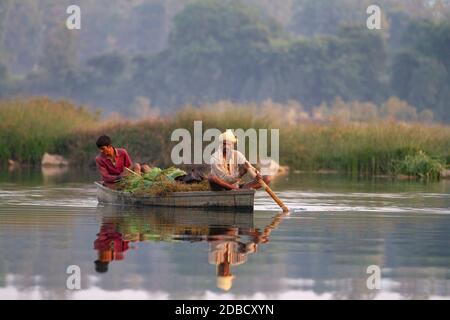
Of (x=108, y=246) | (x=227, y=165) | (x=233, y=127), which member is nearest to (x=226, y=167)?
(x=227, y=165)

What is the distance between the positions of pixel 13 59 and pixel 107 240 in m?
81.3

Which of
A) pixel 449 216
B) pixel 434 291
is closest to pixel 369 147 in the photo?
pixel 449 216

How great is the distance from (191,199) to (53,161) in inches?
836

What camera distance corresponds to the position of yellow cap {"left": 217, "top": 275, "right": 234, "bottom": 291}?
11.3m

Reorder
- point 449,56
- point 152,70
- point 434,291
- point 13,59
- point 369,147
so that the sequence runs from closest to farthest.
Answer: point 434,291 < point 369,147 < point 449,56 < point 152,70 < point 13,59

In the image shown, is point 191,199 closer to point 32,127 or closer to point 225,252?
point 225,252

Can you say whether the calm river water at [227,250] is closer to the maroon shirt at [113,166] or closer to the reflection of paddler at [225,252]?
the reflection of paddler at [225,252]

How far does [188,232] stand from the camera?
53.0 ft

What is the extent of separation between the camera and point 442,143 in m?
36.9

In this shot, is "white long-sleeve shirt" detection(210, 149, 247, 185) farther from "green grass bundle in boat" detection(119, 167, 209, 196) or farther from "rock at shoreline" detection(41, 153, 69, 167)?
"rock at shoreline" detection(41, 153, 69, 167)

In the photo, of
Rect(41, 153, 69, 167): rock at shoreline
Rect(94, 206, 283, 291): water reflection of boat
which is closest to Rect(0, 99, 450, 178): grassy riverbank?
Rect(41, 153, 69, 167): rock at shoreline

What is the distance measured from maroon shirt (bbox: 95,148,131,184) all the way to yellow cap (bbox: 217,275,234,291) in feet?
30.9
